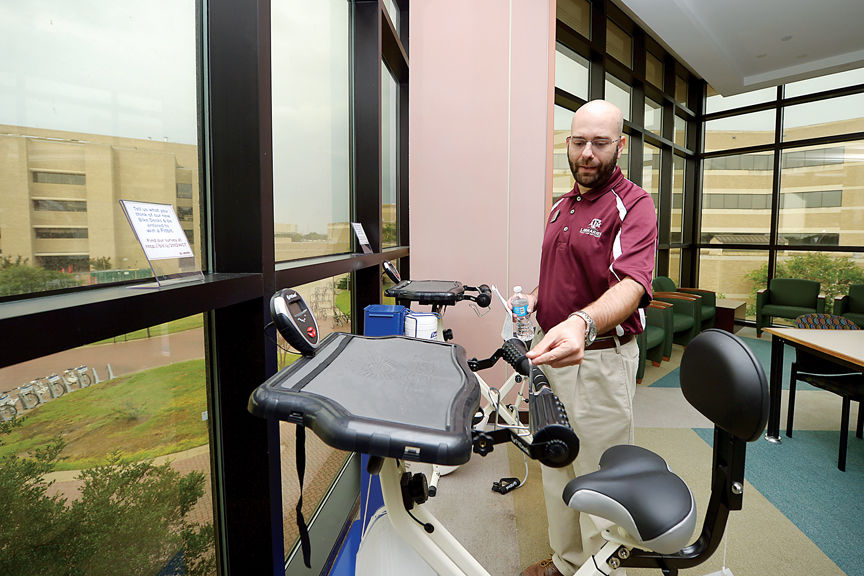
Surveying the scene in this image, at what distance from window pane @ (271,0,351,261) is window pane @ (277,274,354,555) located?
0.20 metres

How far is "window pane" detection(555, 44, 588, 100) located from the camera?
5160mm

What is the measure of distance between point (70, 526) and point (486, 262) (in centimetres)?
273

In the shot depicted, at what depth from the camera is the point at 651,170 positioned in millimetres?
7191

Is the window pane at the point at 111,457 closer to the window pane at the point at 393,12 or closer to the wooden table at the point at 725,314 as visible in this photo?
the window pane at the point at 393,12

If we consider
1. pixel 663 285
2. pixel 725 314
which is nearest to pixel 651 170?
pixel 663 285

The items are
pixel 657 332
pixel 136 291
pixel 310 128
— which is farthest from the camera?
pixel 657 332

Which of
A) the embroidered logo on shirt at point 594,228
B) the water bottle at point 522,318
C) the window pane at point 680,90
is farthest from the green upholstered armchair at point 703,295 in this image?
the embroidered logo on shirt at point 594,228

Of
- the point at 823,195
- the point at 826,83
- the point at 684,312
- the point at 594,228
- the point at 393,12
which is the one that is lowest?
the point at 684,312

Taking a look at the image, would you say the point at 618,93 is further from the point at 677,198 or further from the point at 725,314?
the point at 725,314

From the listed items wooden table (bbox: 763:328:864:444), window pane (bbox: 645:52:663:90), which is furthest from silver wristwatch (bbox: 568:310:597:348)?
window pane (bbox: 645:52:663:90)

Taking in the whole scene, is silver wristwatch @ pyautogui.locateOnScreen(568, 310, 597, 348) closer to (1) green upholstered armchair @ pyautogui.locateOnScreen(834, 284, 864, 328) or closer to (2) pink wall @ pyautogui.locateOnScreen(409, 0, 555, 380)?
(2) pink wall @ pyautogui.locateOnScreen(409, 0, 555, 380)

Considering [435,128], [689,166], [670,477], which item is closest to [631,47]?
[689,166]

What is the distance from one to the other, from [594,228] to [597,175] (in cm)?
20

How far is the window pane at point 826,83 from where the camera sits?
264 inches
